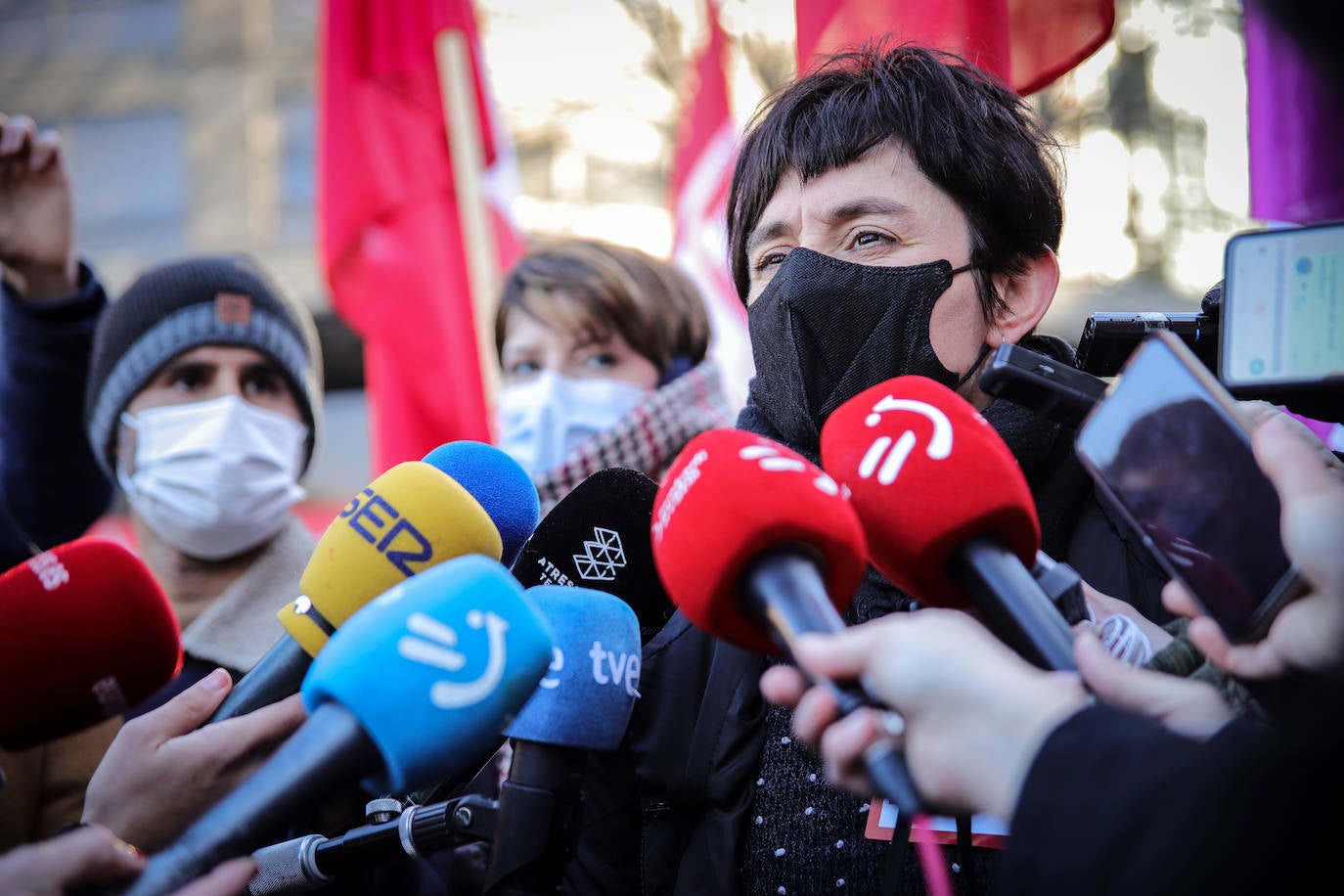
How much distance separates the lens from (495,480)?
5.06 feet

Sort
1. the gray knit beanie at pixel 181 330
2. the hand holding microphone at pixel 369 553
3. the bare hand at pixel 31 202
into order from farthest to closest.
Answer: the gray knit beanie at pixel 181 330
the bare hand at pixel 31 202
the hand holding microphone at pixel 369 553

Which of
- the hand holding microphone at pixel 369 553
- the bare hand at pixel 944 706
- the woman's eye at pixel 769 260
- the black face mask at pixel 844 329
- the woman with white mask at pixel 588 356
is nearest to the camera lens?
the bare hand at pixel 944 706

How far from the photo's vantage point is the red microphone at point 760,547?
1018 millimetres

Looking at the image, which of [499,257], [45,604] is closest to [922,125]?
[45,604]

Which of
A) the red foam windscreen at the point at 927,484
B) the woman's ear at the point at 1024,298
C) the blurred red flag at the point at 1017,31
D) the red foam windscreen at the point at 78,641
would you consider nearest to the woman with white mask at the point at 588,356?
the blurred red flag at the point at 1017,31

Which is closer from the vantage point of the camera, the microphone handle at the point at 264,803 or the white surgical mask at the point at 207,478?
the microphone handle at the point at 264,803

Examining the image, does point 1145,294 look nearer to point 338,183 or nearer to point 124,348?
point 338,183

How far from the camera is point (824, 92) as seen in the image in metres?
1.90

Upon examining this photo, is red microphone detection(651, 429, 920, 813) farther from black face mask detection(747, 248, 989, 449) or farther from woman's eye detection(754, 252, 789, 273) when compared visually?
woman's eye detection(754, 252, 789, 273)

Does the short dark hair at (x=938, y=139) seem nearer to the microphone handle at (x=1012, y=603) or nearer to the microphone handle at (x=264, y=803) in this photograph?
the microphone handle at (x=1012, y=603)

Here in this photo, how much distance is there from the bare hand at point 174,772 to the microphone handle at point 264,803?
0.27 meters

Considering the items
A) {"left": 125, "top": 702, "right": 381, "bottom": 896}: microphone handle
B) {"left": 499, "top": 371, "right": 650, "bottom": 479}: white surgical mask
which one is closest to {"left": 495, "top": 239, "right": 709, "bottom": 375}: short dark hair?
{"left": 499, "top": 371, "right": 650, "bottom": 479}: white surgical mask

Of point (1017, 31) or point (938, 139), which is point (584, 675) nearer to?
point (938, 139)

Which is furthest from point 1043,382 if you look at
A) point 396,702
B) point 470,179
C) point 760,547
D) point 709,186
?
point 709,186
